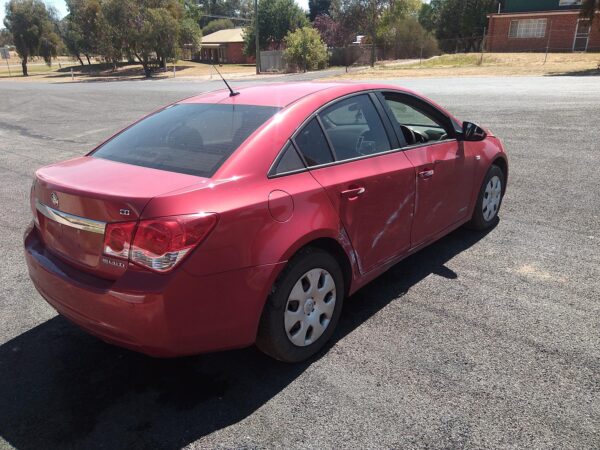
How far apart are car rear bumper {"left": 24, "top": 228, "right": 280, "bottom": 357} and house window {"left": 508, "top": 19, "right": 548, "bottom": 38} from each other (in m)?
50.2

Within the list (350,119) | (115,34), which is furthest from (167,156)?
(115,34)

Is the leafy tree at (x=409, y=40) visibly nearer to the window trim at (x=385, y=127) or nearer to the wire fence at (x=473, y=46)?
the wire fence at (x=473, y=46)

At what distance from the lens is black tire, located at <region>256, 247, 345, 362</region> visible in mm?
2773

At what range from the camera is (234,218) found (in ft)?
8.30

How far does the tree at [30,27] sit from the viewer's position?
56.6 m

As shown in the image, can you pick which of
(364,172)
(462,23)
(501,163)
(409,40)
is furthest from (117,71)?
(364,172)

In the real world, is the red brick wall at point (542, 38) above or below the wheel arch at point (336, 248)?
above

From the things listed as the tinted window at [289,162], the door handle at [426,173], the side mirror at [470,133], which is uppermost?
the tinted window at [289,162]

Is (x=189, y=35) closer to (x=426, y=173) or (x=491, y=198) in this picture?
(x=491, y=198)

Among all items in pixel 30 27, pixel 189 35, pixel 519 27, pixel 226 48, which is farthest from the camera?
pixel 226 48

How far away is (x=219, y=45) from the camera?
70.8m

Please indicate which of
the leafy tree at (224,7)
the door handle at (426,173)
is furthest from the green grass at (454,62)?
the leafy tree at (224,7)

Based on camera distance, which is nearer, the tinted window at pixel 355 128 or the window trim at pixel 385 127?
Answer: the window trim at pixel 385 127

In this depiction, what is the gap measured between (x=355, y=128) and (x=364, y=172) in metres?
0.45
